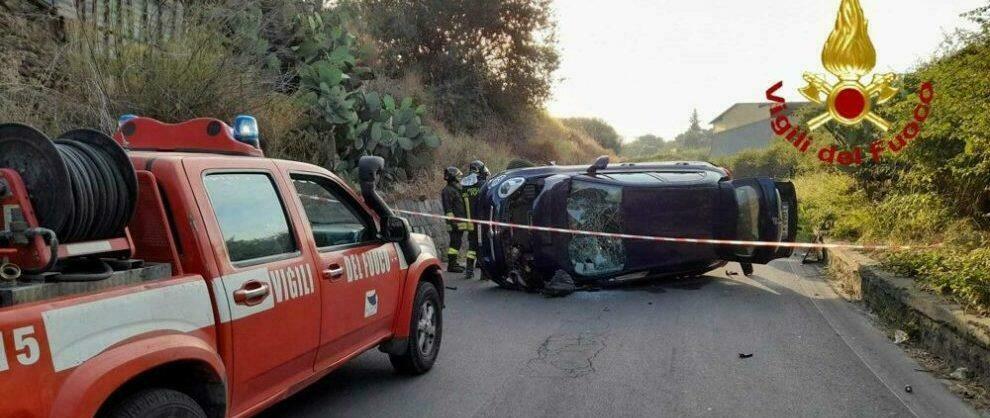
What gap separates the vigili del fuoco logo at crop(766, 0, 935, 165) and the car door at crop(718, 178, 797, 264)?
5.11ft

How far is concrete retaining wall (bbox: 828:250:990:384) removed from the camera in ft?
17.0

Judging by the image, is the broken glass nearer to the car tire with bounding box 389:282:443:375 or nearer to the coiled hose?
the car tire with bounding box 389:282:443:375

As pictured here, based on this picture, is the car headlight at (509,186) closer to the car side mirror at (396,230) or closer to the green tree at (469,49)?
Answer: the car side mirror at (396,230)

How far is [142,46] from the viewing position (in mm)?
9547

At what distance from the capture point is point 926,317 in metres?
6.22

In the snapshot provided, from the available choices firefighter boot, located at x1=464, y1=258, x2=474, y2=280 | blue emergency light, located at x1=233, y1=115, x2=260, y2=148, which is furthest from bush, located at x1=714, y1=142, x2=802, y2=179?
blue emergency light, located at x1=233, y1=115, x2=260, y2=148

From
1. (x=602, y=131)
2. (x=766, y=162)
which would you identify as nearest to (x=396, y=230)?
(x=766, y=162)

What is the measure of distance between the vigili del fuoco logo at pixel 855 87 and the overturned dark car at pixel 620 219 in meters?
1.84

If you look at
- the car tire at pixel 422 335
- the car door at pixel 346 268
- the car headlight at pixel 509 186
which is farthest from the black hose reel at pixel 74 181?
the car headlight at pixel 509 186

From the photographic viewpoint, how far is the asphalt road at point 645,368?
471 cm

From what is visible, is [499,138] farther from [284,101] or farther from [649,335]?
[649,335]

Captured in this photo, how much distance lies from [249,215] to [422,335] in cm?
213

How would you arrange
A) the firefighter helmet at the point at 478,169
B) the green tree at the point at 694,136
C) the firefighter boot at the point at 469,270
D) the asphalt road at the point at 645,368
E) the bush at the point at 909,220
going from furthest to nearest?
1. the green tree at the point at 694,136
2. the firefighter helmet at the point at 478,169
3. the firefighter boot at the point at 469,270
4. the bush at the point at 909,220
5. the asphalt road at the point at 645,368

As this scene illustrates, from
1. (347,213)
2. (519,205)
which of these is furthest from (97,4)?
(347,213)
